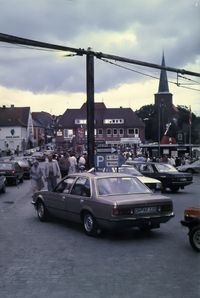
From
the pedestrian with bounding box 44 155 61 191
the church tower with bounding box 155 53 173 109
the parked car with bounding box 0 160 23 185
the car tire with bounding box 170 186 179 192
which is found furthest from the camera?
the church tower with bounding box 155 53 173 109

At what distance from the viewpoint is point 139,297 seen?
19.7ft

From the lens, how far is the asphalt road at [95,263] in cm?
636

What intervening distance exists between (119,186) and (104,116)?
12851 centimetres

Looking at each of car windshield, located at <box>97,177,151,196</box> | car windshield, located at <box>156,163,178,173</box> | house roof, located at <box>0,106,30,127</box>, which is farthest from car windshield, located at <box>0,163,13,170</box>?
house roof, located at <box>0,106,30,127</box>

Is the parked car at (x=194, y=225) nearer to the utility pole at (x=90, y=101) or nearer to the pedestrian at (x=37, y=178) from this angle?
the utility pole at (x=90, y=101)

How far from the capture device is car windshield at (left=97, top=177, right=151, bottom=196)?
35.8 ft

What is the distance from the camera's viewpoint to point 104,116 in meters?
139

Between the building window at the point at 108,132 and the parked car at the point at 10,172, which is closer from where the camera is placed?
the parked car at the point at 10,172

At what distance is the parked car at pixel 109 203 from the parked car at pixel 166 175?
11.7 m

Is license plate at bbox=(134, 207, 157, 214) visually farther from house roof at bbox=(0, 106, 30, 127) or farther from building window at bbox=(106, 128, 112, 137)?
house roof at bbox=(0, 106, 30, 127)

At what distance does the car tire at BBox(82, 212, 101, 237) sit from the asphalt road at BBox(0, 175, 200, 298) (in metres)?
0.18

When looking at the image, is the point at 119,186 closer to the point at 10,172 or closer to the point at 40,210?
the point at 40,210

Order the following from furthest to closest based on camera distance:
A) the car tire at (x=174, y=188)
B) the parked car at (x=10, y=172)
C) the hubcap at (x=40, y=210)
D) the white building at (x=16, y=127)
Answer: the white building at (x=16, y=127) < the parked car at (x=10, y=172) < the car tire at (x=174, y=188) < the hubcap at (x=40, y=210)

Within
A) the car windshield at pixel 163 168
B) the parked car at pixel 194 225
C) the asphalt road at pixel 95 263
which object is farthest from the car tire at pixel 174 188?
the parked car at pixel 194 225
